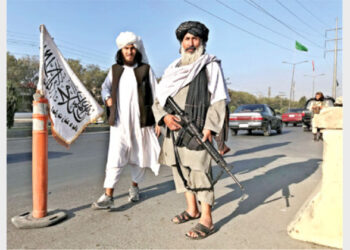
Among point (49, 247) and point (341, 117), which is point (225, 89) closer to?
point (341, 117)

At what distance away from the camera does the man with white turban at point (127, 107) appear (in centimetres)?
330

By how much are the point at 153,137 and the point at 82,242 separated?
55.8 inches

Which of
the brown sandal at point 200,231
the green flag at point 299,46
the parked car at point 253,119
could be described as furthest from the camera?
the green flag at point 299,46

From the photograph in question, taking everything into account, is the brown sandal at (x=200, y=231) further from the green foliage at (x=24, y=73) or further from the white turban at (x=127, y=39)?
the green foliage at (x=24, y=73)

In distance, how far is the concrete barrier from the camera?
2402mm

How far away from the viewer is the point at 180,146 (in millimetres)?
2781

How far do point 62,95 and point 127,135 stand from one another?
0.80 metres

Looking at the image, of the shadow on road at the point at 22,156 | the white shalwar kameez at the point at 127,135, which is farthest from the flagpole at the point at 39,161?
the shadow on road at the point at 22,156

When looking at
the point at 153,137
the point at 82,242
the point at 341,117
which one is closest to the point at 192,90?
the point at 153,137

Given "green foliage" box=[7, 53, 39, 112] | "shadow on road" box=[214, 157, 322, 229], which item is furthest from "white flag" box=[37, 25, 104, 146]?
"green foliage" box=[7, 53, 39, 112]

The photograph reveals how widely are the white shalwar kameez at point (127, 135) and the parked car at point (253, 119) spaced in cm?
1029

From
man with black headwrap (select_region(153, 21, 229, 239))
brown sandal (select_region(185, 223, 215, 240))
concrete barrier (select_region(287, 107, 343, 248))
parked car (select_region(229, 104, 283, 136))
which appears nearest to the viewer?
concrete barrier (select_region(287, 107, 343, 248))

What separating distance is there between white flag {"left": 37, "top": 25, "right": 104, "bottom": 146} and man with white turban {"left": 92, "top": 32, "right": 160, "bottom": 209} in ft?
0.87

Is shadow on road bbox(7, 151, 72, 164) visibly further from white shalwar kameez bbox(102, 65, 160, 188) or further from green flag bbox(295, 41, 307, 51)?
green flag bbox(295, 41, 307, 51)
